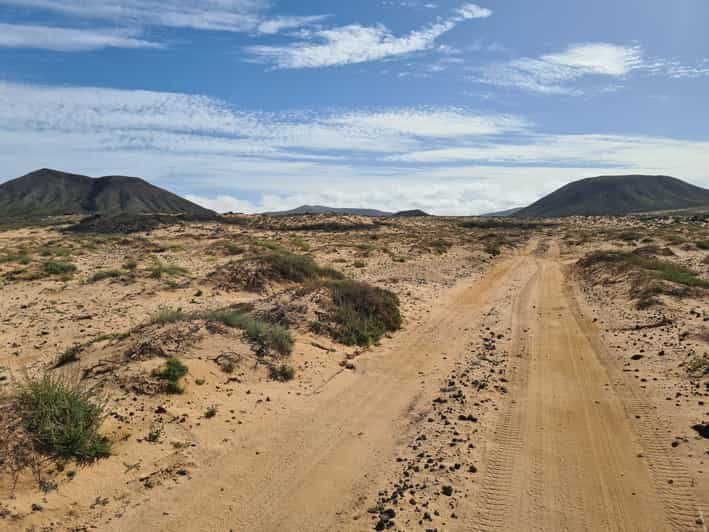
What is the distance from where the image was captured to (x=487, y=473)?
6.36 m

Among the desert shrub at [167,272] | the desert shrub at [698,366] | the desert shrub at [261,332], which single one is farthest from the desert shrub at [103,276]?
the desert shrub at [698,366]

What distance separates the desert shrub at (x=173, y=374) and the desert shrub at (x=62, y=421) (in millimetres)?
1425

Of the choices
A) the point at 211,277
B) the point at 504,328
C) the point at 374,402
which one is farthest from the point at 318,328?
the point at 211,277

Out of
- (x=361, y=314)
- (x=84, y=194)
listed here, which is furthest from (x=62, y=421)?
(x=84, y=194)

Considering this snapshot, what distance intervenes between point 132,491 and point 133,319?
10.1 m

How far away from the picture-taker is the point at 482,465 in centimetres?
655

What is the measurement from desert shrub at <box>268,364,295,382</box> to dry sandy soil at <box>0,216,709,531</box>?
0.41 feet

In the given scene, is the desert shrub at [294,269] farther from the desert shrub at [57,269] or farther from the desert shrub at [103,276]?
the desert shrub at [57,269]

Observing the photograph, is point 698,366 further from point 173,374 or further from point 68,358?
point 68,358

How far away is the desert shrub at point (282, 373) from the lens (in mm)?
9820

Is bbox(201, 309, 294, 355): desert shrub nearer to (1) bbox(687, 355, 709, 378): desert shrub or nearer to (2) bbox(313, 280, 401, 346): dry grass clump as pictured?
(2) bbox(313, 280, 401, 346): dry grass clump

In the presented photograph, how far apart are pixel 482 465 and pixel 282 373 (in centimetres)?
474

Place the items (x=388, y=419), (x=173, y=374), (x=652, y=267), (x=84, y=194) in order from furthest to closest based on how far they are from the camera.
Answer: (x=84, y=194) → (x=652, y=267) → (x=173, y=374) → (x=388, y=419)

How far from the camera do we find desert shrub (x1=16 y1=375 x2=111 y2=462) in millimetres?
6340
